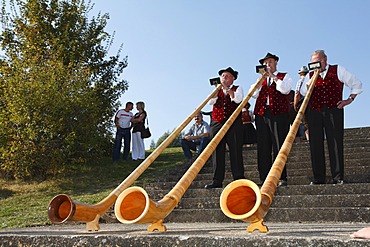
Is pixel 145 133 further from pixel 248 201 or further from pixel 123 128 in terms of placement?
pixel 248 201

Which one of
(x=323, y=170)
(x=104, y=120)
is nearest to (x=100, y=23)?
(x=104, y=120)

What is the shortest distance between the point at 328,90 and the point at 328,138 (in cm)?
61

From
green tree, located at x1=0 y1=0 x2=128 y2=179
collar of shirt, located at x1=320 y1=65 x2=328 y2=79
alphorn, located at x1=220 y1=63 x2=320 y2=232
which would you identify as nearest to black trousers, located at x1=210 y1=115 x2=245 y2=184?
collar of shirt, located at x1=320 y1=65 x2=328 y2=79

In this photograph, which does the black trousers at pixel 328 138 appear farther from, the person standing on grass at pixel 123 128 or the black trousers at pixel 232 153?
the person standing on grass at pixel 123 128

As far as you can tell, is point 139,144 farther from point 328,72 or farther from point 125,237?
point 125,237

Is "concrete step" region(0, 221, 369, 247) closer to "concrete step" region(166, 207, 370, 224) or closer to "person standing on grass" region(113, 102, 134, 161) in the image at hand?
"concrete step" region(166, 207, 370, 224)

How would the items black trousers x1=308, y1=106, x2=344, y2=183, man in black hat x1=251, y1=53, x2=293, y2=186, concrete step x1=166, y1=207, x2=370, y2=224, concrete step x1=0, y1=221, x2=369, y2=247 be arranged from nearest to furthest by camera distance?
concrete step x1=0, y1=221, x2=369, y2=247
concrete step x1=166, y1=207, x2=370, y2=224
black trousers x1=308, y1=106, x2=344, y2=183
man in black hat x1=251, y1=53, x2=293, y2=186

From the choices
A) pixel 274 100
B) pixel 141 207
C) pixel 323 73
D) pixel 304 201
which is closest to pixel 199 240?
pixel 141 207

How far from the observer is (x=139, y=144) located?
11.9 meters

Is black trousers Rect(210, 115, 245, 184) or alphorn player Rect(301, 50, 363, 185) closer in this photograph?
alphorn player Rect(301, 50, 363, 185)

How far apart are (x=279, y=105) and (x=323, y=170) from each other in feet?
3.34

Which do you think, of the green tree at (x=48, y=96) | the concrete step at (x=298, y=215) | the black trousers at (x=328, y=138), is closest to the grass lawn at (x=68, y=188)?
the green tree at (x=48, y=96)

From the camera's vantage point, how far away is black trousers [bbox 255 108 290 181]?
20.2 ft

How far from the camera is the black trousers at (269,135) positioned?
6149 mm
